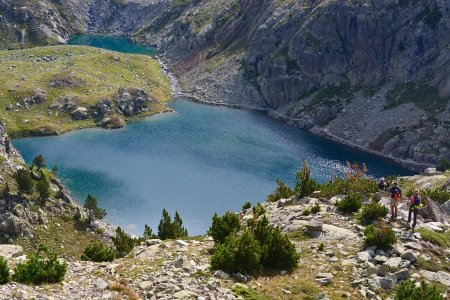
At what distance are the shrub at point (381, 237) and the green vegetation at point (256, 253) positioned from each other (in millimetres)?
5439

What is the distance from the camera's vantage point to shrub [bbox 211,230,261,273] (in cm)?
2695

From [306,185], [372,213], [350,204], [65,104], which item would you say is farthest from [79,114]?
[372,213]

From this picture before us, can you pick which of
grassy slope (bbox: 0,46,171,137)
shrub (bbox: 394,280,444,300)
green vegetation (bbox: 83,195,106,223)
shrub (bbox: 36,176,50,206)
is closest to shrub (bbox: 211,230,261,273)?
shrub (bbox: 394,280,444,300)

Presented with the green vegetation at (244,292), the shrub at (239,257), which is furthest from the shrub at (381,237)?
the green vegetation at (244,292)

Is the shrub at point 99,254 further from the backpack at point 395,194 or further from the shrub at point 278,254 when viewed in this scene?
the backpack at point 395,194

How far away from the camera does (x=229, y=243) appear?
28.3 meters

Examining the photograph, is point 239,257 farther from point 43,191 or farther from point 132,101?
point 132,101

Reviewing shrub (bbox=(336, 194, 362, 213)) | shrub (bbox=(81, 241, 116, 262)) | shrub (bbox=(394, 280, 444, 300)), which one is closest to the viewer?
shrub (bbox=(394, 280, 444, 300))

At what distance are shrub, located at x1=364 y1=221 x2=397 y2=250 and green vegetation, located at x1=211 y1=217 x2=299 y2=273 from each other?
17.8 feet

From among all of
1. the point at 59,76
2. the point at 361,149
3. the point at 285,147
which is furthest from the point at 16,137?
the point at 361,149

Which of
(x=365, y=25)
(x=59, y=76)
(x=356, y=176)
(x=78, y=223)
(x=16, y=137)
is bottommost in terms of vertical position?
(x=78, y=223)

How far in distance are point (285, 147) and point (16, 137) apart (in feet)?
260

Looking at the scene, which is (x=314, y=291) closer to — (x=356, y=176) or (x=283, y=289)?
(x=283, y=289)

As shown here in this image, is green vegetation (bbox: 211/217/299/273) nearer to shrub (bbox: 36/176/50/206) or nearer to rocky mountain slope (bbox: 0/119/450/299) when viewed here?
rocky mountain slope (bbox: 0/119/450/299)
